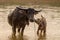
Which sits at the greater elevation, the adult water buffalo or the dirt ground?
the adult water buffalo

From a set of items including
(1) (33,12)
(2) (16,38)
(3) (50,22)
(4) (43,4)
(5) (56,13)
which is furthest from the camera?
(4) (43,4)

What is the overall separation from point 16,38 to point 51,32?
0.88m

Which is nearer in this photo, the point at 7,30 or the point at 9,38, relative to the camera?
the point at 9,38

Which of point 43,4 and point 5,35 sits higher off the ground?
point 43,4

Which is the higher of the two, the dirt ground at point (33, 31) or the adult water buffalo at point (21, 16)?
the adult water buffalo at point (21, 16)

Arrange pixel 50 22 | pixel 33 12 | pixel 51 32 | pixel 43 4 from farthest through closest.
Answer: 1. pixel 43 4
2. pixel 50 22
3. pixel 51 32
4. pixel 33 12

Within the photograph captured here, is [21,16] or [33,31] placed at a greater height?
[21,16]

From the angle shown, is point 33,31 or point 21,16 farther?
point 33,31

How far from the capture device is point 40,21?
4969 mm

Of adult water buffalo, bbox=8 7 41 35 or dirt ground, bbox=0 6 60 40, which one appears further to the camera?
dirt ground, bbox=0 6 60 40

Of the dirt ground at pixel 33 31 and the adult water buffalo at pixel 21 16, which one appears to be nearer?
the adult water buffalo at pixel 21 16

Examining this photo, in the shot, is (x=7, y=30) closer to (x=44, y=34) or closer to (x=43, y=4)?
(x=44, y=34)

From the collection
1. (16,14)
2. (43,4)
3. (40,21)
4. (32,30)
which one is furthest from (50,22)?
(43,4)

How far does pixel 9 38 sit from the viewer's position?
4883 mm
